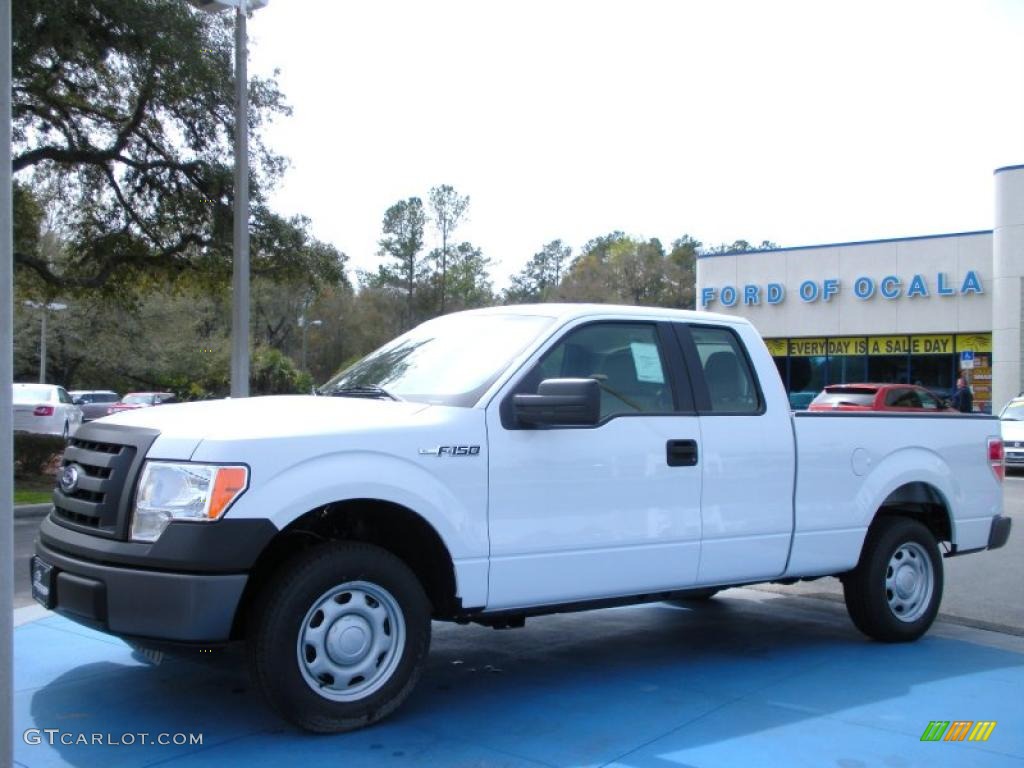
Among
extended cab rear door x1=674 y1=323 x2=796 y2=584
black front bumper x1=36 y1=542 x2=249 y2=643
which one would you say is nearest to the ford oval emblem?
black front bumper x1=36 y1=542 x2=249 y2=643

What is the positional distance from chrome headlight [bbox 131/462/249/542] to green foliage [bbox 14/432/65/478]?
557 inches

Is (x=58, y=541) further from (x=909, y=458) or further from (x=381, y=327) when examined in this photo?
(x=381, y=327)

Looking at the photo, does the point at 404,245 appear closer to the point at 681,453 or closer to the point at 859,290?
the point at 859,290

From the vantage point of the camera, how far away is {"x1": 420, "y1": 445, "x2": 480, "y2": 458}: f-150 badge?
484 centimetres

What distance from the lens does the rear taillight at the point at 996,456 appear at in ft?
24.1

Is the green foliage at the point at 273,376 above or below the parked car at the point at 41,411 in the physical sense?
above

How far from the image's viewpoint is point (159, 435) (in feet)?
15.0

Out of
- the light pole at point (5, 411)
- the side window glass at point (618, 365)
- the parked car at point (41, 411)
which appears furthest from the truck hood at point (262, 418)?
the parked car at point (41, 411)

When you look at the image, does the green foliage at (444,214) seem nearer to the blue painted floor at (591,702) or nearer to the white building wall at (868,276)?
the white building wall at (868,276)

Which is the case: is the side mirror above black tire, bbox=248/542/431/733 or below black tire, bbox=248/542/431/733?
above

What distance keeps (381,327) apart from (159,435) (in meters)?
63.3

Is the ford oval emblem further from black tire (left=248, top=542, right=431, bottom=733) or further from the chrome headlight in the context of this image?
black tire (left=248, top=542, right=431, bottom=733)

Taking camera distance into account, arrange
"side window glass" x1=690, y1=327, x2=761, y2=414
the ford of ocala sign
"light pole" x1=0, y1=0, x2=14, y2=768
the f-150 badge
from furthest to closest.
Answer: the ford of ocala sign → "side window glass" x1=690, y1=327, x2=761, y2=414 → the f-150 badge → "light pole" x1=0, y1=0, x2=14, y2=768

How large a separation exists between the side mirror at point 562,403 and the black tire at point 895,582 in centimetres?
258
